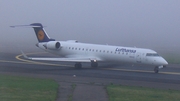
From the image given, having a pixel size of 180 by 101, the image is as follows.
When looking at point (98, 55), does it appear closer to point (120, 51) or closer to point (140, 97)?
point (120, 51)

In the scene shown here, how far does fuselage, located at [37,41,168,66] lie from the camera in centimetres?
3959

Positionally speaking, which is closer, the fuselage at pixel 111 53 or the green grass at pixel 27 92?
the green grass at pixel 27 92

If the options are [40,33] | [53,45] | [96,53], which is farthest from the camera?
[40,33]

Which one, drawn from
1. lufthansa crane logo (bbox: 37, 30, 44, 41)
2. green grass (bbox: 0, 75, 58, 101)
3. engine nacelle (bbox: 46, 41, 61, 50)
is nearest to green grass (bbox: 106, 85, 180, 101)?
green grass (bbox: 0, 75, 58, 101)

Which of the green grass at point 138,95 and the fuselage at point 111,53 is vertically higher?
the green grass at point 138,95

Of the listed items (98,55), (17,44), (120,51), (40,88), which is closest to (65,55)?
(98,55)

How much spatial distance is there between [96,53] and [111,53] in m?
2.09

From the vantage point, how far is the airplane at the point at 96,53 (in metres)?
39.7

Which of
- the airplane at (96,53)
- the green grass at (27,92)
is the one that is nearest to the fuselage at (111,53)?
the airplane at (96,53)

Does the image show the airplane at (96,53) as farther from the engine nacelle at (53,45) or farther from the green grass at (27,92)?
the green grass at (27,92)

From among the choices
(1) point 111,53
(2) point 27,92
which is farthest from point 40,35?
(2) point 27,92

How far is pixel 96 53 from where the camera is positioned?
4366 centimetres

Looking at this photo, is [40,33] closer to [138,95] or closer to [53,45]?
[53,45]

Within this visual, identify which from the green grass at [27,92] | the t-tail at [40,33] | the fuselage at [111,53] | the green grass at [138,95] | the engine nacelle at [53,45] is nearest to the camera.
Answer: the green grass at [27,92]
